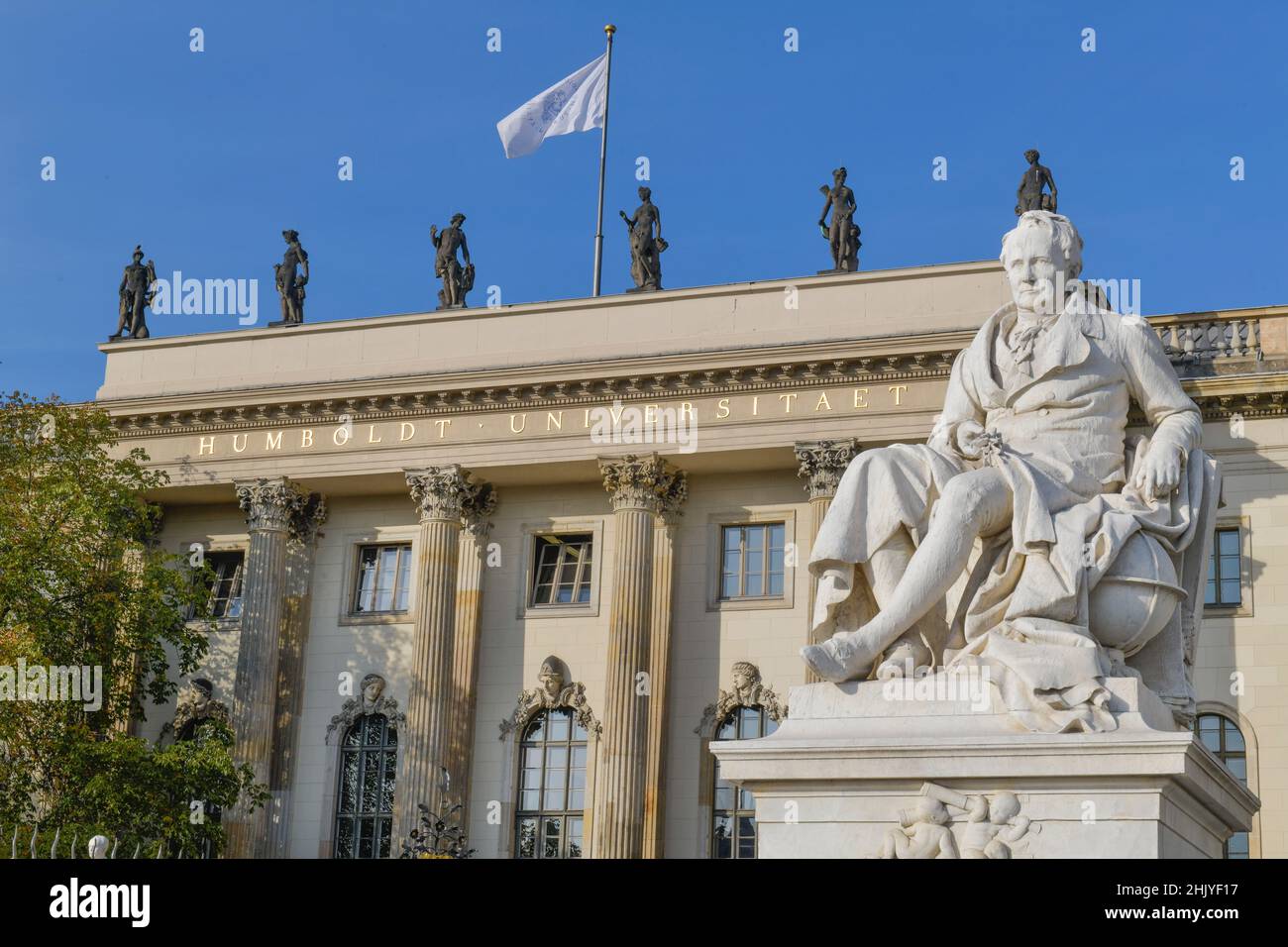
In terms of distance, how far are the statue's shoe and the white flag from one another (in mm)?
29585

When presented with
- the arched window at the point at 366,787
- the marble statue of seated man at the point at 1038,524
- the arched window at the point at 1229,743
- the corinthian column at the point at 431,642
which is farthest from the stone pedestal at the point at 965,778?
the arched window at the point at 366,787

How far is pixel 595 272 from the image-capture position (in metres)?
36.9

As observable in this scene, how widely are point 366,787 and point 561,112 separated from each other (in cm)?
1256

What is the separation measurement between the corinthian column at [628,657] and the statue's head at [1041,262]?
22.5m

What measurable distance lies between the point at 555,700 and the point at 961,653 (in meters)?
25.8

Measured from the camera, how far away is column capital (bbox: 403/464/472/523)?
112 ft

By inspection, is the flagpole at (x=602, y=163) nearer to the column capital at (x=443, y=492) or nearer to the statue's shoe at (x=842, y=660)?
the column capital at (x=443, y=492)

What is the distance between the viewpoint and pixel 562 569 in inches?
1364

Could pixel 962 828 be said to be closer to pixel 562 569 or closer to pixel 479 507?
pixel 562 569

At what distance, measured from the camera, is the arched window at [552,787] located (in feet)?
108

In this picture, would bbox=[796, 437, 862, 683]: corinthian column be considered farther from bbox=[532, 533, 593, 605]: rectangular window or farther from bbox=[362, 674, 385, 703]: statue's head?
bbox=[362, 674, 385, 703]: statue's head
